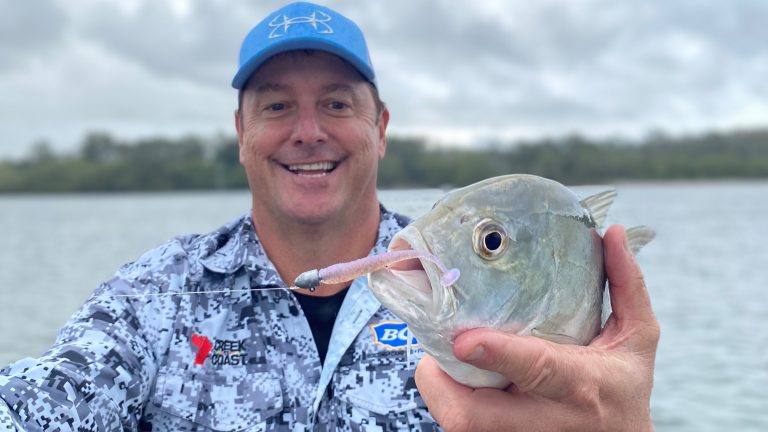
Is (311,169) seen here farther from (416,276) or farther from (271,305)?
(416,276)

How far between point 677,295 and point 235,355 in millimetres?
15638

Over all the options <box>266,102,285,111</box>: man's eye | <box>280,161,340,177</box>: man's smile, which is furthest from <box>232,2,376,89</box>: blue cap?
<box>280,161,340,177</box>: man's smile

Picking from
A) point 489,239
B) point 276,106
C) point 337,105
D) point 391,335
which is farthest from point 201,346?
point 489,239

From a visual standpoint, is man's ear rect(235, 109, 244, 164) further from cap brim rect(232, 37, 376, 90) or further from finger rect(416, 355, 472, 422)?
finger rect(416, 355, 472, 422)

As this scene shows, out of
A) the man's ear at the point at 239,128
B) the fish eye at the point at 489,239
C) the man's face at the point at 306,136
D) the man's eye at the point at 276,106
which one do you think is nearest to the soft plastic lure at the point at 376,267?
the fish eye at the point at 489,239

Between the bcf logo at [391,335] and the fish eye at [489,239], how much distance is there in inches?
56.9

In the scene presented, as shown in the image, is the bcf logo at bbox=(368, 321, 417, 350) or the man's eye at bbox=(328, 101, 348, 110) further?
the man's eye at bbox=(328, 101, 348, 110)

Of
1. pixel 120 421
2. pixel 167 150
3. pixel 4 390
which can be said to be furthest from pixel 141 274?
pixel 167 150

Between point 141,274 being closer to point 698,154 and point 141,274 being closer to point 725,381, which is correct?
point 725,381

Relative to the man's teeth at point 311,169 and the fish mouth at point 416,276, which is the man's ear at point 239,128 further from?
the fish mouth at point 416,276

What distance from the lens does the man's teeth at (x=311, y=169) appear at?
3.72m

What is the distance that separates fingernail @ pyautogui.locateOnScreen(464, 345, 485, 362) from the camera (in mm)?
1862

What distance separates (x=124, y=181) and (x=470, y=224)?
217 feet

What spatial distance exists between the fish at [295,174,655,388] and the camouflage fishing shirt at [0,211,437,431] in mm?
1238
